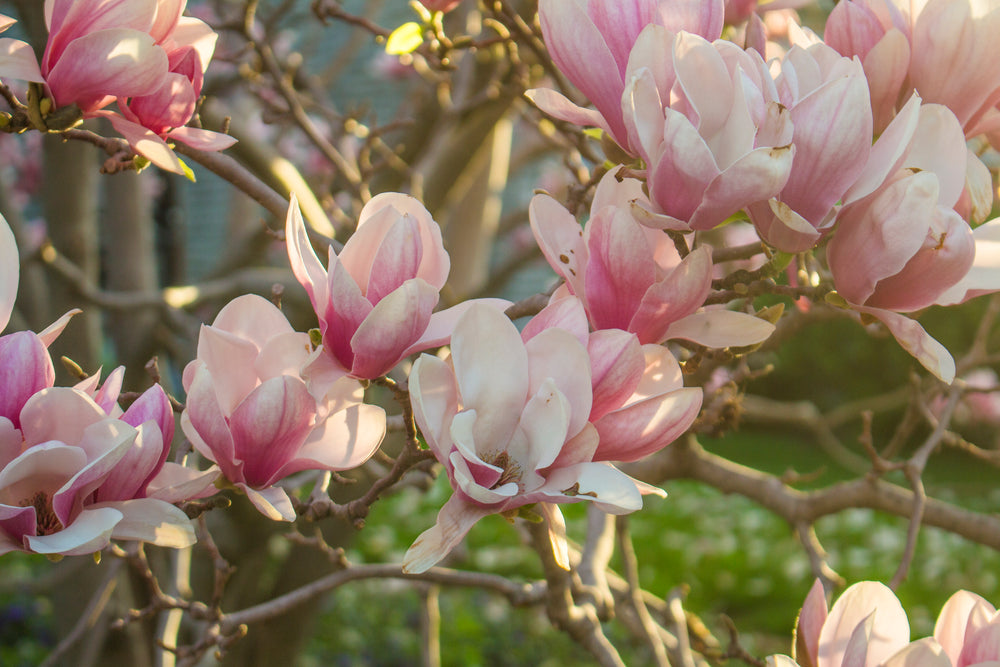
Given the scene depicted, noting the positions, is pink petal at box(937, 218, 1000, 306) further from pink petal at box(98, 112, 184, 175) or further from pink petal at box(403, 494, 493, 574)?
pink petal at box(98, 112, 184, 175)

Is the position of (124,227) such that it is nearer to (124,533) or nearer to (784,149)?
(124,533)

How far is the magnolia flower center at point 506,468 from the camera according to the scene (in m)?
0.56

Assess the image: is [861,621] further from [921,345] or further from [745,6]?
[745,6]

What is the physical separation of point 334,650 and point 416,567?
12.5 ft

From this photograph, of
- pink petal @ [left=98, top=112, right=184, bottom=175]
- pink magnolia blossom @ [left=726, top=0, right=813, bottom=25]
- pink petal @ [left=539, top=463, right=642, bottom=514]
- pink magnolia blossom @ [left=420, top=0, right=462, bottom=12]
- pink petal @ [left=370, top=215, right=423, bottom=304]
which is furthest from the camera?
pink magnolia blossom @ [left=420, top=0, right=462, bottom=12]

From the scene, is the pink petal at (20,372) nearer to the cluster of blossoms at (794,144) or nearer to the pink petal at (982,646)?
the cluster of blossoms at (794,144)

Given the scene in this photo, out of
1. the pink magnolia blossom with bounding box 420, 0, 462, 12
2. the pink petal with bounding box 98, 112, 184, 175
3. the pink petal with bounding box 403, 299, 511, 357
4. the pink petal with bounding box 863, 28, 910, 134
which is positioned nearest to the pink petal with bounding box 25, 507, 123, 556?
the pink petal with bounding box 403, 299, 511, 357

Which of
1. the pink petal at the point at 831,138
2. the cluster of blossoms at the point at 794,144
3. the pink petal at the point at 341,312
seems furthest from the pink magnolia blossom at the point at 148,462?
the pink petal at the point at 831,138

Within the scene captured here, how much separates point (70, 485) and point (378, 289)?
223mm

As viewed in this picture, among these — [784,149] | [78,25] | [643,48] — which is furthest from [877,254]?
[78,25]

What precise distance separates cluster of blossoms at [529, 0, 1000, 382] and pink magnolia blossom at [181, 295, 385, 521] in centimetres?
23

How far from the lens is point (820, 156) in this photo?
1.88 ft

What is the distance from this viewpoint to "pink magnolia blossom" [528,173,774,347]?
60cm

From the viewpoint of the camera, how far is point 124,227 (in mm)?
2631
